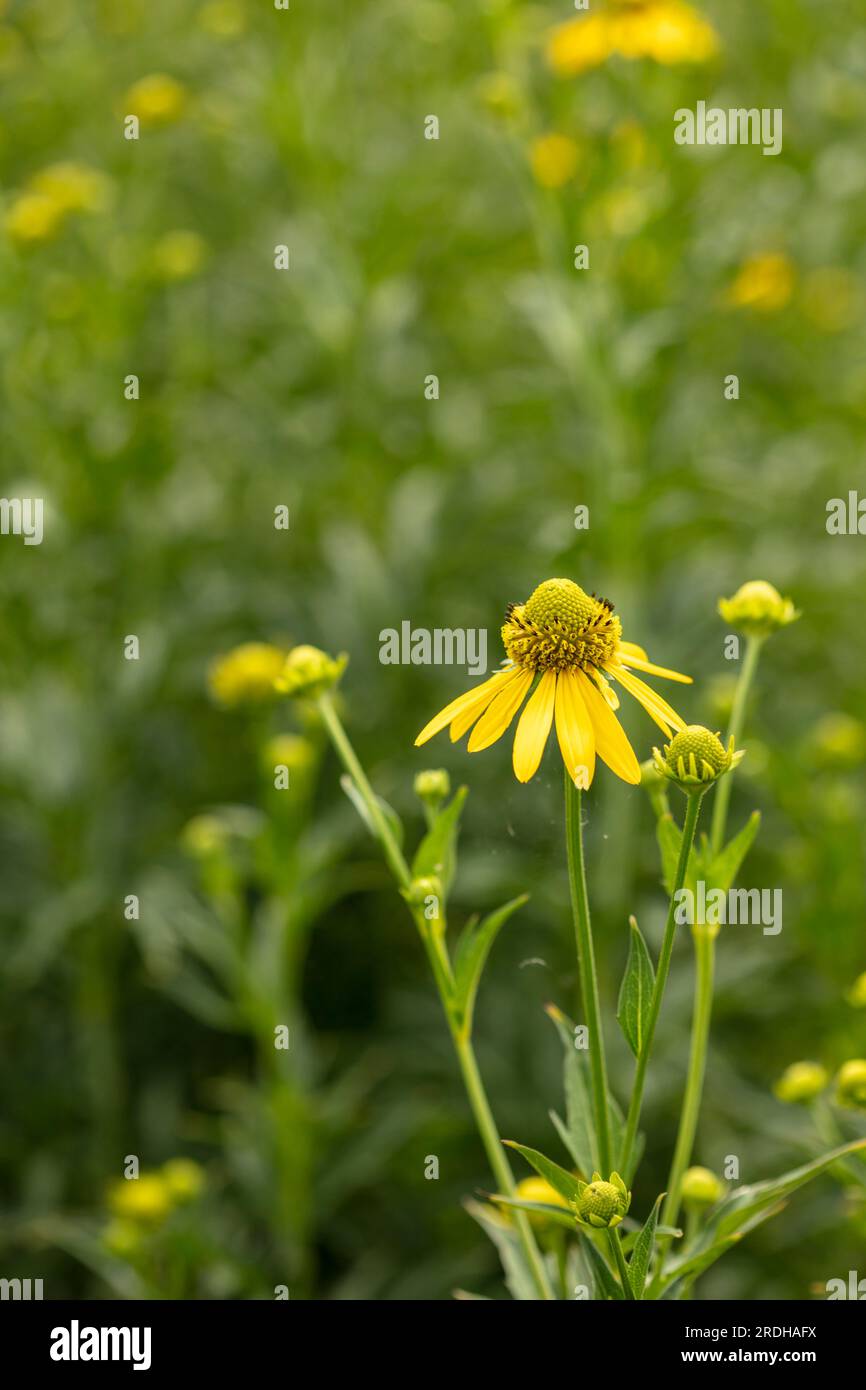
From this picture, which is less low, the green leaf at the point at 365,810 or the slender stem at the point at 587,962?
the green leaf at the point at 365,810

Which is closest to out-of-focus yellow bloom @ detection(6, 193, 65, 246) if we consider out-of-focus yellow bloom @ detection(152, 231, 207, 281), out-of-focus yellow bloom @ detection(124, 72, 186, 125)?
out-of-focus yellow bloom @ detection(152, 231, 207, 281)

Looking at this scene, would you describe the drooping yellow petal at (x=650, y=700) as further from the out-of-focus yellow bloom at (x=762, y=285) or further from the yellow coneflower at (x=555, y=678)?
the out-of-focus yellow bloom at (x=762, y=285)

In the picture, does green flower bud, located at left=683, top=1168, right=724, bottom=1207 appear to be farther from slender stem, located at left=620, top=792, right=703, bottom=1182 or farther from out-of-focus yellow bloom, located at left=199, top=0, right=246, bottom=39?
out-of-focus yellow bloom, located at left=199, top=0, right=246, bottom=39

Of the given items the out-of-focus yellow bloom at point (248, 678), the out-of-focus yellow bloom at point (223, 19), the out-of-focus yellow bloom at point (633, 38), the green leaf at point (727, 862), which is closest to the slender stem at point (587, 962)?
the green leaf at point (727, 862)

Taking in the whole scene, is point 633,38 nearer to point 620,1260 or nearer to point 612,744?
point 612,744
